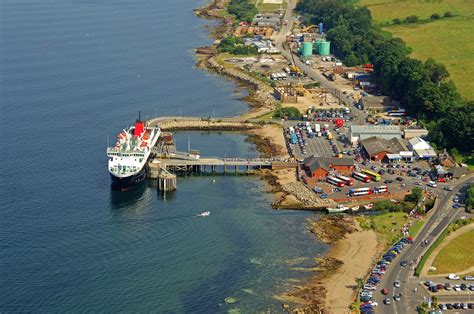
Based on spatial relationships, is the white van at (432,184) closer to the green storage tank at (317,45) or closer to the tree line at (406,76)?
the tree line at (406,76)

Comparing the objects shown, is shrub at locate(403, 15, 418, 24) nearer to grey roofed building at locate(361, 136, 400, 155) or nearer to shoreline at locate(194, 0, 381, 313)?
shoreline at locate(194, 0, 381, 313)

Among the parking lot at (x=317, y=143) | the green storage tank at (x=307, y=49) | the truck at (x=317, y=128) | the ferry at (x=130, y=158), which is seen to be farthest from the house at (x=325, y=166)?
the green storage tank at (x=307, y=49)

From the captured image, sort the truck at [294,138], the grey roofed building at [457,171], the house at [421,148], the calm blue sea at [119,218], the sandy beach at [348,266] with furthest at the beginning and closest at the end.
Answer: the truck at [294,138], the house at [421,148], the grey roofed building at [457,171], the calm blue sea at [119,218], the sandy beach at [348,266]

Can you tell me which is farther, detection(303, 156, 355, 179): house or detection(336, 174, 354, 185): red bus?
detection(303, 156, 355, 179): house

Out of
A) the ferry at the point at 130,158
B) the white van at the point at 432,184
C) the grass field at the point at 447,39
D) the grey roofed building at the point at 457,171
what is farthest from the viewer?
the grass field at the point at 447,39

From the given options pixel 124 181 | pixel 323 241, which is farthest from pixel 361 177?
pixel 124 181

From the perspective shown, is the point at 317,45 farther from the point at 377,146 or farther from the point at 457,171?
the point at 457,171

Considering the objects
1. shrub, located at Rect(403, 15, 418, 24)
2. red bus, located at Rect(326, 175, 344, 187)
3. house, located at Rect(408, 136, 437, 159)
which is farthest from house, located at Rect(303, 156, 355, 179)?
shrub, located at Rect(403, 15, 418, 24)
